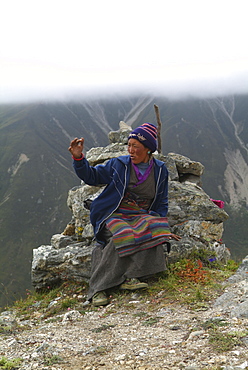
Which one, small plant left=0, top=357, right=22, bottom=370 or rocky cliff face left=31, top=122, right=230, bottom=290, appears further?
rocky cliff face left=31, top=122, right=230, bottom=290

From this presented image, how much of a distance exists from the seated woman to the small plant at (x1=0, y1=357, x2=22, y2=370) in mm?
2649

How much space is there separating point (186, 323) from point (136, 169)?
3.18m

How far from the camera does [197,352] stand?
326 centimetres

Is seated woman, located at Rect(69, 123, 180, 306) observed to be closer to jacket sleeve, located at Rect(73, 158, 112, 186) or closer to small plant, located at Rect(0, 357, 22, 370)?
jacket sleeve, located at Rect(73, 158, 112, 186)

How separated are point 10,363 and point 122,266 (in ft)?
10.4

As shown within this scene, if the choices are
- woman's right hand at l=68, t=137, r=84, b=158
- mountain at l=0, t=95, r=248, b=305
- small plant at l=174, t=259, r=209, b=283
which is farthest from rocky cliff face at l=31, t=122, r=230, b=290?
mountain at l=0, t=95, r=248, b=305

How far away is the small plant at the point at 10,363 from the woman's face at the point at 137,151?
408 cm

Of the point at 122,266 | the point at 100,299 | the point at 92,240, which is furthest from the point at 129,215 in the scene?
the point at 100,299

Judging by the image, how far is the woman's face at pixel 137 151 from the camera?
647 cm

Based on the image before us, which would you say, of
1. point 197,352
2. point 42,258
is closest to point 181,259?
point 42,258

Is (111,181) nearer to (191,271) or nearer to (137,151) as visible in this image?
(137,151)

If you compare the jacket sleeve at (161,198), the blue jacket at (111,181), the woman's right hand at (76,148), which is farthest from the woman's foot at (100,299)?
the woman's right hand at (76,148)

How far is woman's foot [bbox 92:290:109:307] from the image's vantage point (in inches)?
237

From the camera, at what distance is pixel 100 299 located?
239 inches
